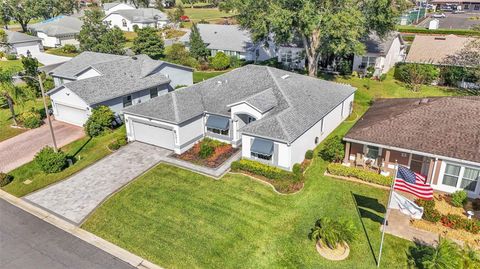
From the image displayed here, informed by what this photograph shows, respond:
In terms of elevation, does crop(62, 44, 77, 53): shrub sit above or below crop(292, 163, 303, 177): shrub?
above

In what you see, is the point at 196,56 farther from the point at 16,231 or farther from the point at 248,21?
the point at 16,231

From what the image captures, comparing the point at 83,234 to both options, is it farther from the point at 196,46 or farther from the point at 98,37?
the point at 98,37

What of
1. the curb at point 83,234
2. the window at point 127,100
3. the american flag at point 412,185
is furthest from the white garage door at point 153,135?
the american flag at point 412,185

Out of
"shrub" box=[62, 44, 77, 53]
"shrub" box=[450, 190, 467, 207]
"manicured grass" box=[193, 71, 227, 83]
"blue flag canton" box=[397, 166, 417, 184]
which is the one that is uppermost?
"blue flag canton" box=[397, 166, 417, 184]

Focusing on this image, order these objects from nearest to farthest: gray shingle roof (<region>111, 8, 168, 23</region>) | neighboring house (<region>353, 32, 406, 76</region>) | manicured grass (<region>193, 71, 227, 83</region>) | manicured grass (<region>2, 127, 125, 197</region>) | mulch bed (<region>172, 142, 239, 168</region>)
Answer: manicured grass (<region>2, 127, 125, 197</region>), mulch bed (<region>172, 142, 239, 168</region>), neighboring house (<region>353, 32, 406, 76</region>), manicured grass (<region>193, 71, 227, 83</region>), gray shingle roof (<region>111, 8, 168, 23</region>)

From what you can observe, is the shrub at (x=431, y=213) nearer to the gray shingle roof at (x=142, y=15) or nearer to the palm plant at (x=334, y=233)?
the palm plant at (x=334, y=233)

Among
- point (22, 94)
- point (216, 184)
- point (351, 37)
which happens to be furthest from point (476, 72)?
point (22, 94)

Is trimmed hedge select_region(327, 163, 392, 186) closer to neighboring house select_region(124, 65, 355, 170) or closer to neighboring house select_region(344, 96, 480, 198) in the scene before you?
neighboring house select_region(344, 96, 480, 198)

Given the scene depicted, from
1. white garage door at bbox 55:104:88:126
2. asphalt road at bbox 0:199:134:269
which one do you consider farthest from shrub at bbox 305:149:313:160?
white garage door at bbox 55:104:88:126
